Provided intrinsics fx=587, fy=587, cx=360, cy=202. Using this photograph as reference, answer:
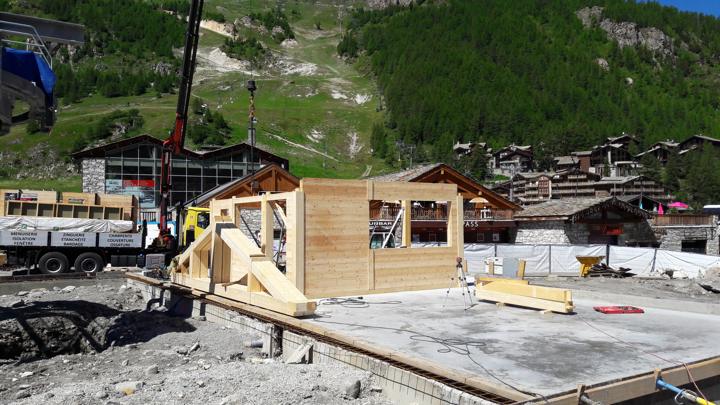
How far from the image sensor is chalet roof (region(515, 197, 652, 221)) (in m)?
35.9

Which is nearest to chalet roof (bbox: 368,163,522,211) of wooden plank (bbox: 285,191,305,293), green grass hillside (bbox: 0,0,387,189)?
wooden plank (bbox: 285,191,305,293)

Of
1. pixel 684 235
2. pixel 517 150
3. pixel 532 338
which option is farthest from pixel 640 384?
pixel 517 150

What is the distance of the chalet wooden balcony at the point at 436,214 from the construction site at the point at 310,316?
1146 centimetres

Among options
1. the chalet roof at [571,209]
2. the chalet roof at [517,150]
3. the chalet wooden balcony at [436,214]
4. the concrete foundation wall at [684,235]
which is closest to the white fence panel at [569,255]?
the chalet roof at [571,209]

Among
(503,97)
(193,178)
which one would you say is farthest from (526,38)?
(193,178)

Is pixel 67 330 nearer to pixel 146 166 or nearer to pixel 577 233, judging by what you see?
pixel 577 233

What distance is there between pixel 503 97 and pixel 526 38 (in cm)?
5066

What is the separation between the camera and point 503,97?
5709 inches

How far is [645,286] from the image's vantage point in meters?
23.2

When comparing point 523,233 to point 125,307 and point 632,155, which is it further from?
point 632,155

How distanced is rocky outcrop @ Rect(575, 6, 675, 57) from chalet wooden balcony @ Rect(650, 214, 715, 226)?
15750cm

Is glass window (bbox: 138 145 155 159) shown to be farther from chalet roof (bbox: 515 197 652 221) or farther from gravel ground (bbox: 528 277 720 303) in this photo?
gravel ground (bbox: 528 277 720 303)

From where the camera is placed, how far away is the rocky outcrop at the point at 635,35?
18288cm

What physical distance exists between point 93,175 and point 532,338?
48318 mm
